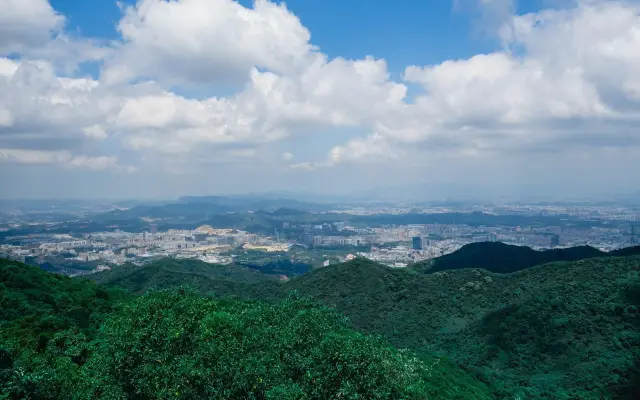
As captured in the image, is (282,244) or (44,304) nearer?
(44,304)

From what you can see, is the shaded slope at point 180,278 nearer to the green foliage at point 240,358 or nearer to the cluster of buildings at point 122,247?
the cluster of buildings at point 122,247

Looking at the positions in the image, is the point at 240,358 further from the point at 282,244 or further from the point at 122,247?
the point at 282,244

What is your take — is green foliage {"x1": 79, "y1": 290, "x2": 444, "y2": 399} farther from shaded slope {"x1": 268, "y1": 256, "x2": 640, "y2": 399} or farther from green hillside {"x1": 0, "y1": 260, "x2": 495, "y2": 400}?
shaded slope {"x1": 268, "y1": 256, "x2": 640, "y2": 399}

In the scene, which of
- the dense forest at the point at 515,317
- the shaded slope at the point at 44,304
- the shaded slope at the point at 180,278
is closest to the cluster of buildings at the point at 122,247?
the shaded slope at the point at 180,278

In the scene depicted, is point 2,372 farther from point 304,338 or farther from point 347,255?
point 347,255

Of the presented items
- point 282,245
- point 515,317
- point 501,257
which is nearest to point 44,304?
point 515,317

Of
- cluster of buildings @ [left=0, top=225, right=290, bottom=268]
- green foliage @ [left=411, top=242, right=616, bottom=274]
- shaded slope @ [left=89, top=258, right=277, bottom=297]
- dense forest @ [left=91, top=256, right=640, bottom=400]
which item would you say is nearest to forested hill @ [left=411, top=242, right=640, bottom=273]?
green foliage @ [left=411, top=242, right=616, bottom=274]
